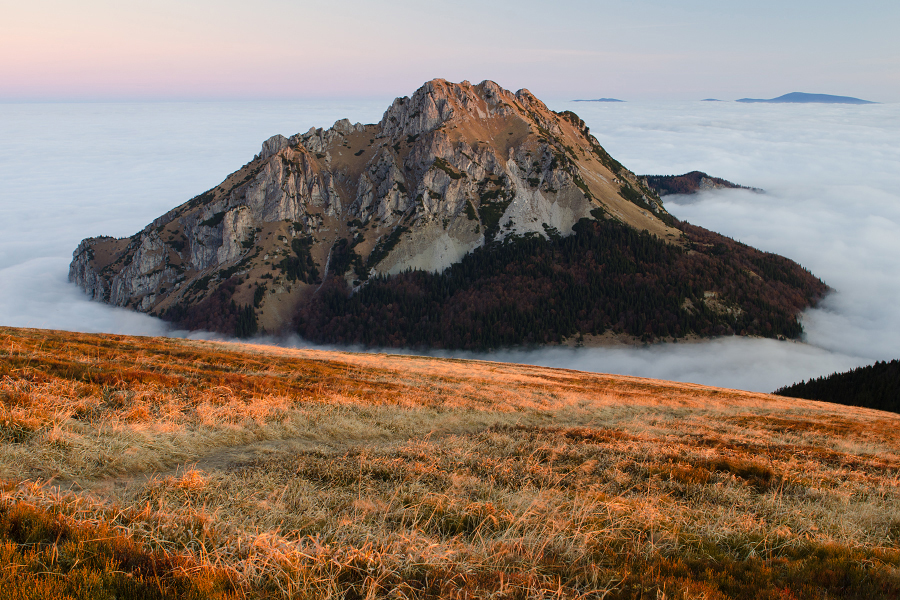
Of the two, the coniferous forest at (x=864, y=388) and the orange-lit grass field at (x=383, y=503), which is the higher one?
the orange-lit grass field at (x=383, y=503)

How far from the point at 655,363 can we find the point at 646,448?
18696cm

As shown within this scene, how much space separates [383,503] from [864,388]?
121586 mm

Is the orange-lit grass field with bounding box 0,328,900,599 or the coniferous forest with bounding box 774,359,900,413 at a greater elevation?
the orange-lit grass field with bounding box 0,328,900,599

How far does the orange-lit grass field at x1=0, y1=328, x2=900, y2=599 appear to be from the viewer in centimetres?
517

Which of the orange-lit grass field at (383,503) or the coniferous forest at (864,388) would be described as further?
the coniferous forest at (864,388)

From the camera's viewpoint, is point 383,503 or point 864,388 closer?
point 383,503

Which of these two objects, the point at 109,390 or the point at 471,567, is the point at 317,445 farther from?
the point at 471,567

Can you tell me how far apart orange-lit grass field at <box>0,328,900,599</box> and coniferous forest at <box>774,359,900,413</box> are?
9279 cm

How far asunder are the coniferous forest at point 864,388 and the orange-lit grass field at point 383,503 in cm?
9279

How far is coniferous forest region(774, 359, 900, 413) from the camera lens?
82.8 m

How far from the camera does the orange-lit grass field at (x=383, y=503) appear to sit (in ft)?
17.0

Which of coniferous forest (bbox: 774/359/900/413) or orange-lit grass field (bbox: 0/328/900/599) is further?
coniferous forest (bbox: 774/359/900/413)

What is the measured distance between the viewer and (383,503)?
7996 mm

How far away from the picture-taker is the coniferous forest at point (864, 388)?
8275 centimetres
